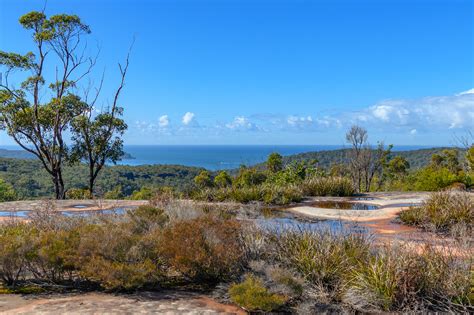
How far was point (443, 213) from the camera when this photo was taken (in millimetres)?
Result: 8836

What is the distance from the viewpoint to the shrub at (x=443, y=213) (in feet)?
28.1

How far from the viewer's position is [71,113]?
1864 centimetres

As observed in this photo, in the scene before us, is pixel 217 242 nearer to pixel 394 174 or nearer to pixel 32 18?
pixel 32 18

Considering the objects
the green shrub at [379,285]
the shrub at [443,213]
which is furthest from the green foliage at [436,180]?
the green shrub at [379,285]

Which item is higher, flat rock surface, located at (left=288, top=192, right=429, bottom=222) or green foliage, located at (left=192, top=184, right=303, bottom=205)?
green foliage, located at (left=192, top=184, right=303, bottom=205)

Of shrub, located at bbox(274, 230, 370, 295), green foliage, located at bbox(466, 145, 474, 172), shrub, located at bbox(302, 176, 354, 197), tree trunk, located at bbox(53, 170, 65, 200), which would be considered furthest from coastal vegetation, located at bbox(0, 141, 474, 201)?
shrub, located at bbox(274, 230, 370, 295)

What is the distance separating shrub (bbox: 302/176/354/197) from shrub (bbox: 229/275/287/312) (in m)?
11.3

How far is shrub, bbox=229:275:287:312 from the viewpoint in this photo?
4.33 metres

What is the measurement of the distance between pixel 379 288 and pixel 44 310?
11.5 feet

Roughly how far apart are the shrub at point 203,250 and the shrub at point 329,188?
1044 cm

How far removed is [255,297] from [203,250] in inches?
40.6

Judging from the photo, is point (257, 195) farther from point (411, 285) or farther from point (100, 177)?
point (100, 177)

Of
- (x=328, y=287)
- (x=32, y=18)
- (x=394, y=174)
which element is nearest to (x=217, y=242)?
(x=328, y=287)

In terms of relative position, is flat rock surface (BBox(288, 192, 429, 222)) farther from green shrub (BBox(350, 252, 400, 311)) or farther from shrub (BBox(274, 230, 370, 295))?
green shrub (BBox(350, 252, 400, 311))
